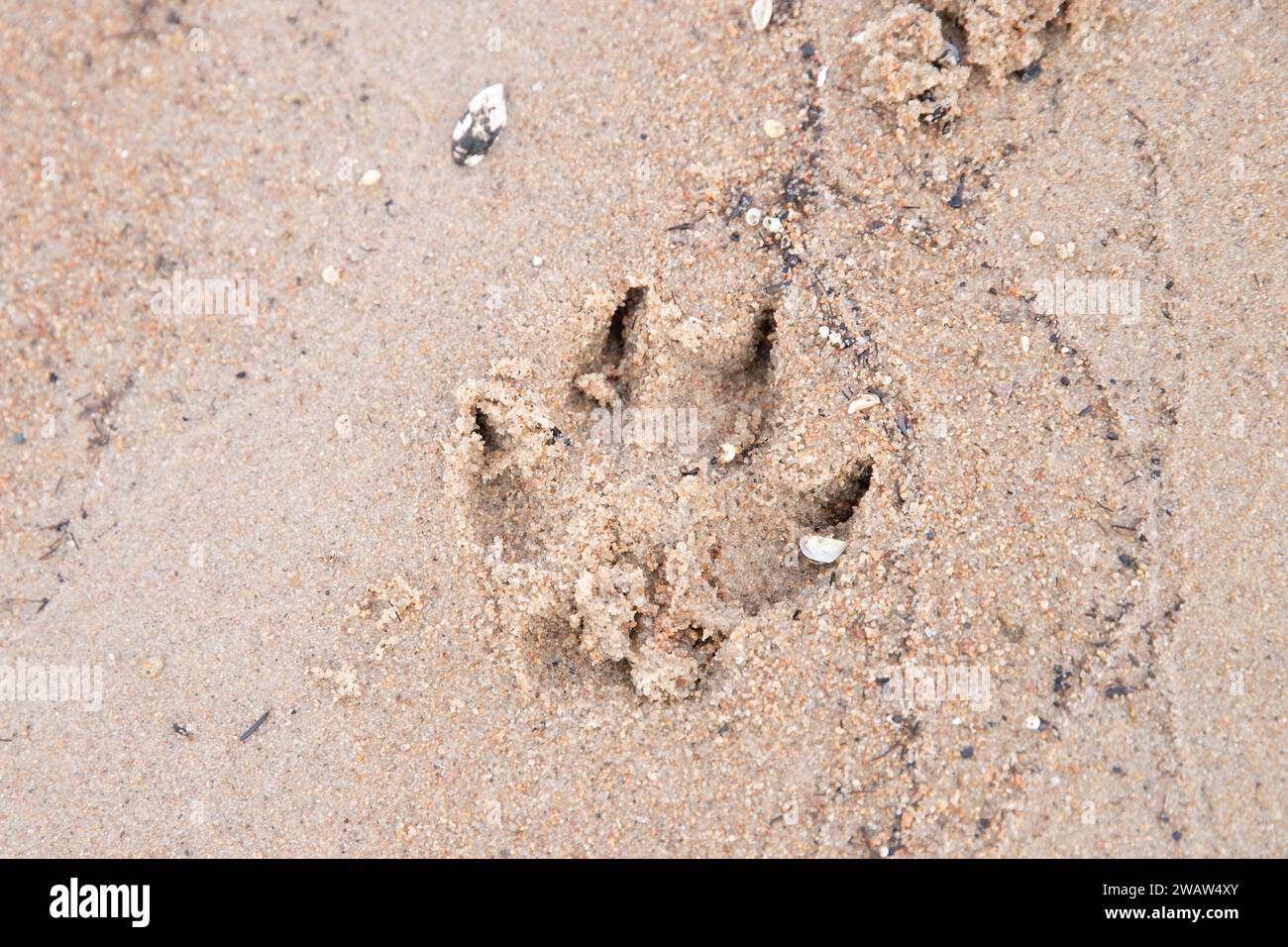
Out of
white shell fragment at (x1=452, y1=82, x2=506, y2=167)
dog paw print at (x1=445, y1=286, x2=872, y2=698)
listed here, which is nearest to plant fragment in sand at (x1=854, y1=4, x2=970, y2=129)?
dog paw print at (x1=445, y1=286, x2=872, y2=698)

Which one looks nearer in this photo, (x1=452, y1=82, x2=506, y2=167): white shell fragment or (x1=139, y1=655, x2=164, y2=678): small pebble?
(x1=139, y1=655, x2=164, y2=678): small pebble

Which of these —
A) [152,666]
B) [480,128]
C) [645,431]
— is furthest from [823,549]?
[152,666]

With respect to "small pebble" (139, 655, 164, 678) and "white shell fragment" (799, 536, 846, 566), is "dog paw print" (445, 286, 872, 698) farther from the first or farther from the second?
"small pebble" (139, 655, 164, 678)

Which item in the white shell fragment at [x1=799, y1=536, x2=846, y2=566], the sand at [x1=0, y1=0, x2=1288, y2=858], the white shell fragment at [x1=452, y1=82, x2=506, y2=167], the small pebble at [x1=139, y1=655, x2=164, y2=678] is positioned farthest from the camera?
the white shell fragment at [x1=452, y1=82, x2=506, y2=167]

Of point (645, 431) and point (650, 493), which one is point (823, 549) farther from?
point (645, 431)

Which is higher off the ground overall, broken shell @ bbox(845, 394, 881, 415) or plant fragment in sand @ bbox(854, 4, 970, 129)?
plant fragment in sand @ bbox(854, 4, 970, 129)

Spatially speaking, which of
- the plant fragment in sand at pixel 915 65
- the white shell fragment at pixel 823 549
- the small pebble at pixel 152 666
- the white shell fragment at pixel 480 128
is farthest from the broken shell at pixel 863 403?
the small pebble at pixel 152 666

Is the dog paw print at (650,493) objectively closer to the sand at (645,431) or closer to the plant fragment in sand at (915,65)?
the sand at (645,431)
